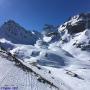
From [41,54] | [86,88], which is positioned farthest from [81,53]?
[86,88]

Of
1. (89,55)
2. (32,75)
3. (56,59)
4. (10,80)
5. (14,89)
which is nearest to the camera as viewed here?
(14,89)

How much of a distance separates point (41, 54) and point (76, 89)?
339 feet

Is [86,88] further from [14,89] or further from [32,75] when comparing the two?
[14,89]

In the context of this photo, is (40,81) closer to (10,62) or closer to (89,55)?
(10,62)

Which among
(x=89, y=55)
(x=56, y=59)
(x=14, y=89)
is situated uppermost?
(x=89, y=55)

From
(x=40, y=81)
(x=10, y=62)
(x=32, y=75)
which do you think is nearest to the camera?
(x=40, y=81)

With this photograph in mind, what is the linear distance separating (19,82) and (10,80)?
140cm

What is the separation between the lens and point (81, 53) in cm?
19100

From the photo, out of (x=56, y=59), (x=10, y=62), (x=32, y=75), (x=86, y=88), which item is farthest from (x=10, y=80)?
(x=56, y=59)

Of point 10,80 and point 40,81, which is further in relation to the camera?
point 40,81

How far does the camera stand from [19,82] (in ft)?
105

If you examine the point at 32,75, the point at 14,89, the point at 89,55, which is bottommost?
the point at 14,89

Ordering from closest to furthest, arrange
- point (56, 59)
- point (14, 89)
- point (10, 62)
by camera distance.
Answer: point (14, 89) < point (10, 62) < point (56, 59)

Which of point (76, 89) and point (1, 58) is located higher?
point (1, 58)
